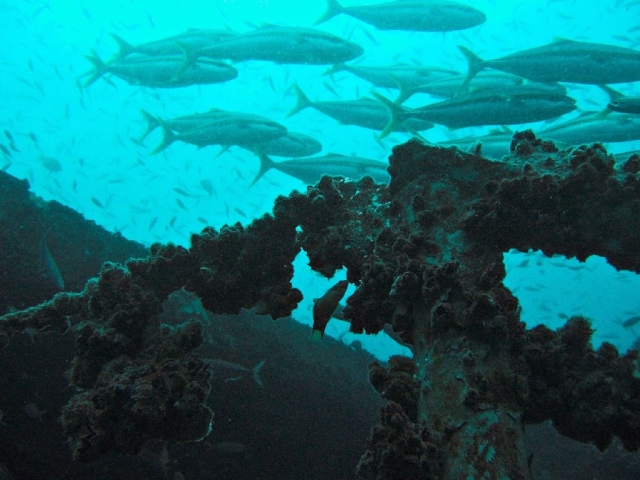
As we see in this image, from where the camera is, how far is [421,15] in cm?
815

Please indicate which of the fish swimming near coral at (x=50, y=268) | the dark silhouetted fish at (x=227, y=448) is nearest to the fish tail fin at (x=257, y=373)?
the dark silhouetted fish at (x=227, y=448)

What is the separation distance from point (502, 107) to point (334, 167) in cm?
378

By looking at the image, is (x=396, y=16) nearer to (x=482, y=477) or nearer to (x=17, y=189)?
(x=17, y=189)

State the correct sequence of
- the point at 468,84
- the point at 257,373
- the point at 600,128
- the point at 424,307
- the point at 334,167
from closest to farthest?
the point at 424,307 < the point at 600,128 < the point at 257,373 < the point at 468,84 < the point at 334,167

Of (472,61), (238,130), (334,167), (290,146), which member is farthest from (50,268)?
(472,61)

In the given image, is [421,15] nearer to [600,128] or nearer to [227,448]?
[600,128]

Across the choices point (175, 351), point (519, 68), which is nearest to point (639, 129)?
point (519, 68)

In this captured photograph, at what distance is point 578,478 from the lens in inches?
282

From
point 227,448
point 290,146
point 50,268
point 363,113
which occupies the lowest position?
point 227,448

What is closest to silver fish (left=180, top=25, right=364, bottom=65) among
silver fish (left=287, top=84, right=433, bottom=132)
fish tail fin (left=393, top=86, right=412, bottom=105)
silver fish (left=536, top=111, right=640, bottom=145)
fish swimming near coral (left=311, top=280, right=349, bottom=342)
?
silver fish (left=287, top=84, right=433, bottom=132)

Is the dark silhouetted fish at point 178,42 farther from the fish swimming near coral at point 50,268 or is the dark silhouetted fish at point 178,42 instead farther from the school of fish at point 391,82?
the fish swimming near coral at point 50,268

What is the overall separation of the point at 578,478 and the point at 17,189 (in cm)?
1164

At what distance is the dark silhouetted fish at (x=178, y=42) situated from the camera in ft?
29.6

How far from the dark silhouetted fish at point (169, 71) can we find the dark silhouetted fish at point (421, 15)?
10.4 feet
